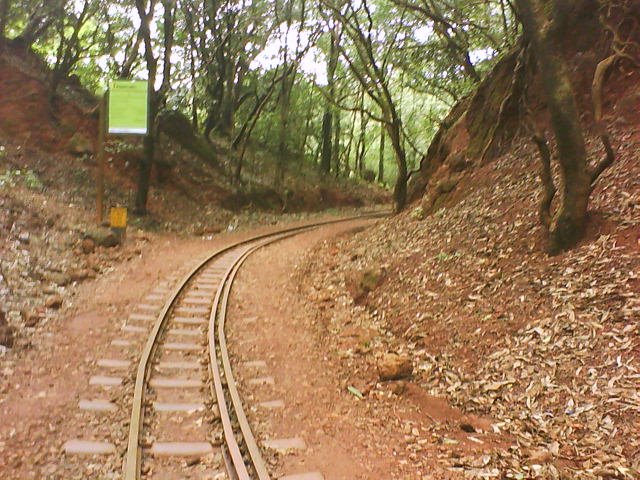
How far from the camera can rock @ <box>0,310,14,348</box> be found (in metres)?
7.91

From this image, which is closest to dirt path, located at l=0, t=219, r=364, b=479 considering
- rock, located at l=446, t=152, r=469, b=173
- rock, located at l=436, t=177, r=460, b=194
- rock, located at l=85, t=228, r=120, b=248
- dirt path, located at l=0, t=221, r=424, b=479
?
dirt path, located at l=0, t=221, r=424, b=479

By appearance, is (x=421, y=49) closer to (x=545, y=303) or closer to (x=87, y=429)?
(x=545, y=303)

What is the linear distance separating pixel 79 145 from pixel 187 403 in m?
A: 19.1

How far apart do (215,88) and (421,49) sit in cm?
1456

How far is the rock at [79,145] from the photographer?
22094 mm

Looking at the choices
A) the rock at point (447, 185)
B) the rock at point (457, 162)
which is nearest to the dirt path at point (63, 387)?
the rock at point (447, 185)

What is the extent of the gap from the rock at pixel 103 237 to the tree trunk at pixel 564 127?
12303 millimetres

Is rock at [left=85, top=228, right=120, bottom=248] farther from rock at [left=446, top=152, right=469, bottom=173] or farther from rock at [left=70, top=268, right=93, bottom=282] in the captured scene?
rock at [left=446, top=152, right=469, bottom=173]

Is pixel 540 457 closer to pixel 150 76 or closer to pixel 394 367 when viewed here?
pixel 394 367

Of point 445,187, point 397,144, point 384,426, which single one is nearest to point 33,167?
point 397,144

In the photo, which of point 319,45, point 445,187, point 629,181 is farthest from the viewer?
point 319,45

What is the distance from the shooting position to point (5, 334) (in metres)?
7.99

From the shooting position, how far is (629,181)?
8.48 m

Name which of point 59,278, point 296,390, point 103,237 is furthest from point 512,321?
point 103,237
